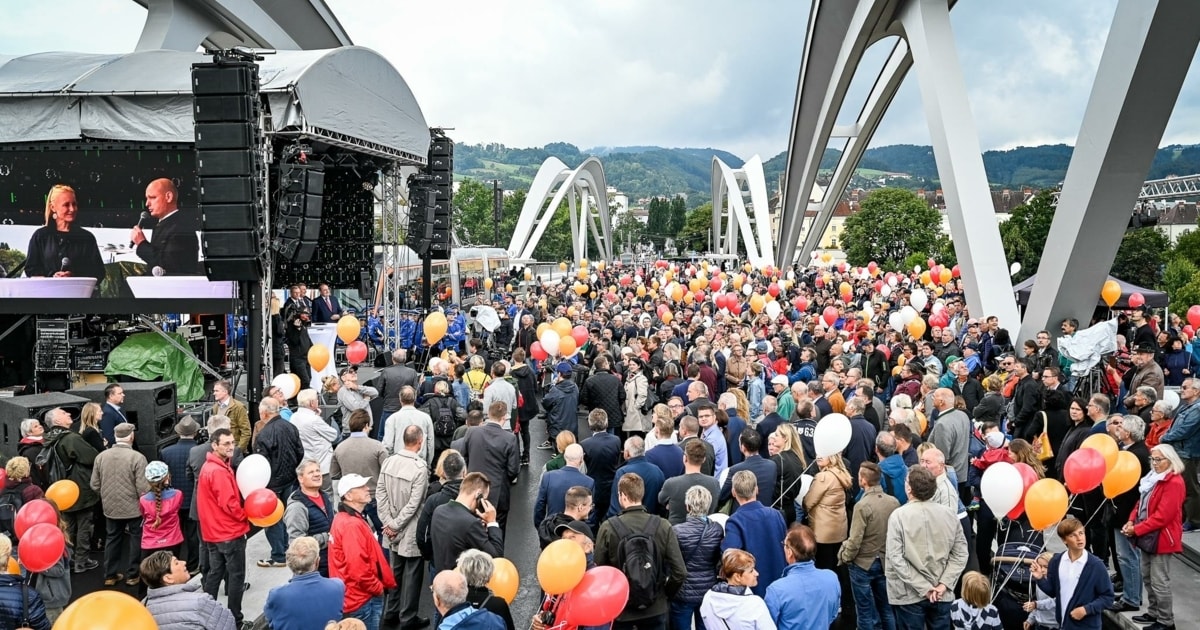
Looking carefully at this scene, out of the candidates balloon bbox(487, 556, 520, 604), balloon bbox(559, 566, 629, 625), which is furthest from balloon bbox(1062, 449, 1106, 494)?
balloon bbox(487, 556, 520, 604)

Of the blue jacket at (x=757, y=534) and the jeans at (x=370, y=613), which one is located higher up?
the blue jacket at (x=757, y=534)

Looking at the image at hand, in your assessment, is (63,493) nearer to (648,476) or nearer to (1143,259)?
(648,476)

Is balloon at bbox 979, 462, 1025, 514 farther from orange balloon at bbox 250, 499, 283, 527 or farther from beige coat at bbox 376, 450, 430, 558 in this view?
orange balloon at bbox 250, 499, 283, 527

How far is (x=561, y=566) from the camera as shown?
3750 millimetres

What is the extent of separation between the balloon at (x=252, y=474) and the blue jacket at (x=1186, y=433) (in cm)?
706

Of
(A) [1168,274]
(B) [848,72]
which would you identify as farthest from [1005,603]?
(A) [1168,274]

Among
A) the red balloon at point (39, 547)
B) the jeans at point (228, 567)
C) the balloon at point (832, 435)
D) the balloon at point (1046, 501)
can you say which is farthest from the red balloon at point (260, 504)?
the balloon at point (1046, 501)

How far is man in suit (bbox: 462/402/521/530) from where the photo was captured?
251 inches

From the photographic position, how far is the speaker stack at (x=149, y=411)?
831cm

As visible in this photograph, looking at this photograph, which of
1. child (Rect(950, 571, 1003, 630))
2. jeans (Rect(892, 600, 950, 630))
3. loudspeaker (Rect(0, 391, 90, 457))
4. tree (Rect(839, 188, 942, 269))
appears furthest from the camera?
tree (Rect(839, 188, 942, 269))

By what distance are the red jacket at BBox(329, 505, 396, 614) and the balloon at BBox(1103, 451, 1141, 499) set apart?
15.3ft

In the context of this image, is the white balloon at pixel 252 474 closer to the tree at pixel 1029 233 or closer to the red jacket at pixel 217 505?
the red jacket at pixel 217 505

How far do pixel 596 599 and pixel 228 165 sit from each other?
729cm

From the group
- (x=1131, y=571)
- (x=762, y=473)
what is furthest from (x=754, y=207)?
(x=762, y=473)
